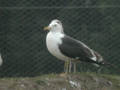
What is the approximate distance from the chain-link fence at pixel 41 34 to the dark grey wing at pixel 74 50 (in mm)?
910

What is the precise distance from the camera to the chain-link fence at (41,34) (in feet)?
27.9

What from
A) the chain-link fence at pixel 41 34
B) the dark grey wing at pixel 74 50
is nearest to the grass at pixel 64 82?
the dark grey wing at pixel 74 50

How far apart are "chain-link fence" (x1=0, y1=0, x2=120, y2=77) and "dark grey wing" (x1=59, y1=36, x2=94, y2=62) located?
0.91 meters

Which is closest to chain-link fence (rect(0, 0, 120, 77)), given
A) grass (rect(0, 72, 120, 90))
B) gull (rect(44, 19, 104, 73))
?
gull (rect(44, 19, 104, 73))

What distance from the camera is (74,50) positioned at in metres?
7.46

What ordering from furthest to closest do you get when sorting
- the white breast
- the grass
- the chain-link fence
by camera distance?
the chain-link fence → the white breast → the grass

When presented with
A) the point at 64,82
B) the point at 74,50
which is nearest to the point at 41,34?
the point at 74,50

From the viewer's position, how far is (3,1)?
9172 millimetres

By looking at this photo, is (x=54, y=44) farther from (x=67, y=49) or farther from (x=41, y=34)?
(x=41, y=34)

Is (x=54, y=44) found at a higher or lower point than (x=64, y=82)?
higher

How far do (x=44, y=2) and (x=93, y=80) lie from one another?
8.81 ft

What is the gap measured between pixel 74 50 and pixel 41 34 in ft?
5.18

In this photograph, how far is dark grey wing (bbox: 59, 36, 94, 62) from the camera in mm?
7378

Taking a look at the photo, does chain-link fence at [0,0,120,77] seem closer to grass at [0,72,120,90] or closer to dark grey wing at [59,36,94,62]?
dark grey wing at [59,36,94,62]
